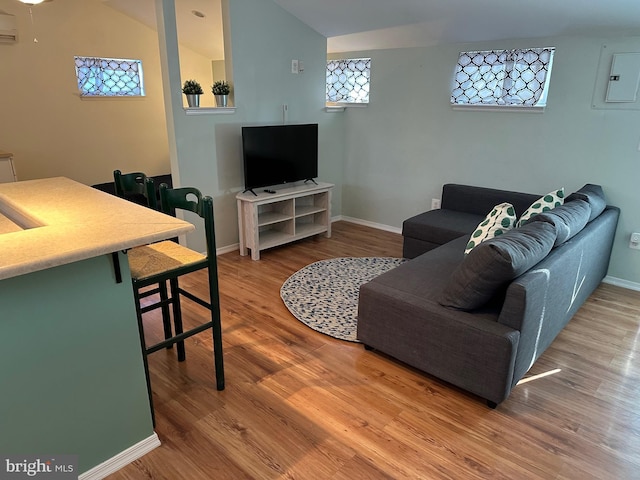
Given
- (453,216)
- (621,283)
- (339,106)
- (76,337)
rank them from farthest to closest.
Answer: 1. (339,106)
2. (453,216)
3. (621,283)
4. (76,337)

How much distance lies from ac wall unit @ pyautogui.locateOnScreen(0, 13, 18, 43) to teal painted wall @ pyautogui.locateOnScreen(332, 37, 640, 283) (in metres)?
3.89

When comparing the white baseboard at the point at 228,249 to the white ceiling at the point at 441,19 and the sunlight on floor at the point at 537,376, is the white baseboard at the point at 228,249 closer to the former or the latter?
the white ceiling at the point at 441,19

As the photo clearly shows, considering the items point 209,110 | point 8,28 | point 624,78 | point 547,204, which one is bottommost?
point 547,204

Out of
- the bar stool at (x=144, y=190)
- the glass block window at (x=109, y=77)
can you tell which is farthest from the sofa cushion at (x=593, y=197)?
the glass block window at (x=109, y=77)

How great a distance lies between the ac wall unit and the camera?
15.9 ft

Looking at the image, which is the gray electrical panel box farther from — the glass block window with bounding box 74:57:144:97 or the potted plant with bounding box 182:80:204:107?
the glass block window with bounding box 74:57:144:97

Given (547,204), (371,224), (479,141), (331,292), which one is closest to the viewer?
(547,204)

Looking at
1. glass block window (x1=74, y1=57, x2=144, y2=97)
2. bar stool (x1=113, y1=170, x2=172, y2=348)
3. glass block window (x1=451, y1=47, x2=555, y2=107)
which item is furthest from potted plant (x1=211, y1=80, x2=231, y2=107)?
glass block window (x1=74, y1=57, x2=144, y2=97)

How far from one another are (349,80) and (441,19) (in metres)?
1.50

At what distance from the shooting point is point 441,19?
3.71 metres

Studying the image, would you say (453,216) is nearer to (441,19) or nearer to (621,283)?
(621,283)

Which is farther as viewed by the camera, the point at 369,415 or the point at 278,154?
the point at 278,154

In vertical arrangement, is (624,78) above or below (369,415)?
above

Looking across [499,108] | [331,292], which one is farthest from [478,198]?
[331,292]
